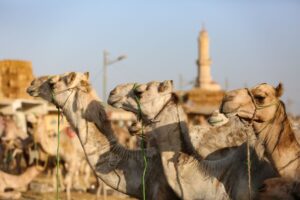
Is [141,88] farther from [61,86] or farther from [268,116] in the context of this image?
[268,116]

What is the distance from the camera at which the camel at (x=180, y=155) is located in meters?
7.15

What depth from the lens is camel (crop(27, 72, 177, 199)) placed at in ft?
25.6

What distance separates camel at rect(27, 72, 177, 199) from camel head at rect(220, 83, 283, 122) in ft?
4.00

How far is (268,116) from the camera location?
6.96 meters

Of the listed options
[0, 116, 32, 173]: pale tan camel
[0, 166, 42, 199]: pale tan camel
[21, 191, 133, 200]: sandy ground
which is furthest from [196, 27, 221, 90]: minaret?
[0, 166, 42, 199]: pale tan camel

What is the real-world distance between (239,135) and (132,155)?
5.92 ft

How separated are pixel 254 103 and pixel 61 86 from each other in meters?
2.64

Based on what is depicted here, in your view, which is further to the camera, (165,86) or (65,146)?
(65,146)

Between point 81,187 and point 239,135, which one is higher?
point 239,135

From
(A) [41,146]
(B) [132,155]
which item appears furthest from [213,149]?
(A) [41,146]

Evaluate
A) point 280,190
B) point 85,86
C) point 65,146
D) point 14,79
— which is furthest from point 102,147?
point 14,79

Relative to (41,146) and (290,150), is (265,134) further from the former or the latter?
(41,146)

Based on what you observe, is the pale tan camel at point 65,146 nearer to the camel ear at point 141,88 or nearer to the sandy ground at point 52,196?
the sandy ground at point 52,196

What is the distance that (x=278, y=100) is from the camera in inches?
276
